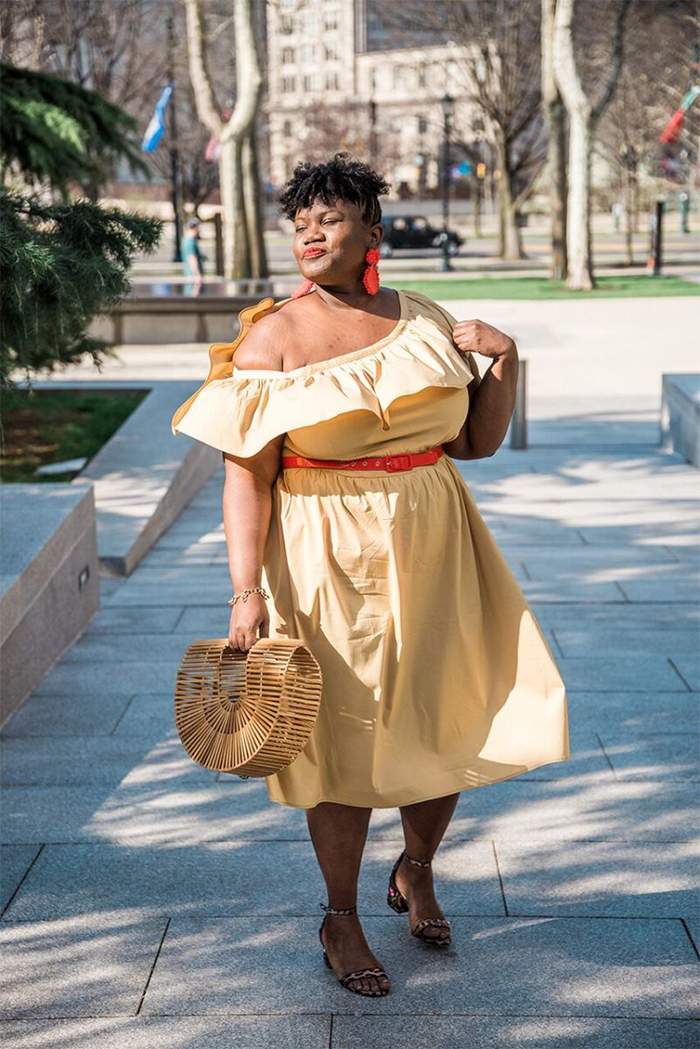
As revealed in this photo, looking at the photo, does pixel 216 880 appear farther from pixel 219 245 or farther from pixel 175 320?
pixel 219 245

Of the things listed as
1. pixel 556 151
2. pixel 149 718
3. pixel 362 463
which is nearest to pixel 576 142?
pixel 556 151

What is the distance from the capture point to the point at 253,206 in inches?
1220

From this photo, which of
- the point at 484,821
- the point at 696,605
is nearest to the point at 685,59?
the point at 696,605

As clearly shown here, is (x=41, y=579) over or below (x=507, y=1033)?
over

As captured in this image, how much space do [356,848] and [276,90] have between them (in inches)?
4231

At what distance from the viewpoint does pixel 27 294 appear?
254 inches

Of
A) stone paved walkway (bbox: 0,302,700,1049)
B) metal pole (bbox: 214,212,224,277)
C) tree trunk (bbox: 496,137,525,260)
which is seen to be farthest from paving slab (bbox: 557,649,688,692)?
tree trunk (bbox: 496,137,525,260)

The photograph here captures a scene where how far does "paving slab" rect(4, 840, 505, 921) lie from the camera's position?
380cm

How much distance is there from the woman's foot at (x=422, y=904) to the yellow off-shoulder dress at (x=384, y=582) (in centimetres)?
37

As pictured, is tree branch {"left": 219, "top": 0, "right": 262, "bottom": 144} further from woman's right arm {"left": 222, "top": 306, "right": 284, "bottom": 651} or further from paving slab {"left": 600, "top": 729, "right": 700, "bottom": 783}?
woman's right arm {"left": 222, "top": 306, "right": 284, "bottom": 651}

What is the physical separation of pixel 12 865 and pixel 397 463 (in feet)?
5.86

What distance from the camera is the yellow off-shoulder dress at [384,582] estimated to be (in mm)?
3184

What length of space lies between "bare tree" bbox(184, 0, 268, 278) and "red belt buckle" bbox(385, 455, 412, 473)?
2644cm

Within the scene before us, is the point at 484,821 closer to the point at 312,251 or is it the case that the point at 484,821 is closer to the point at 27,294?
the point at 312,251
